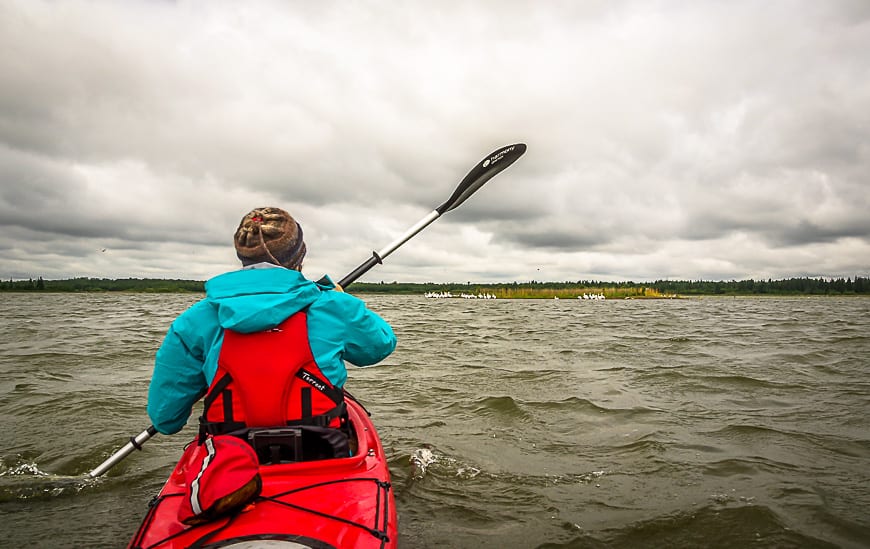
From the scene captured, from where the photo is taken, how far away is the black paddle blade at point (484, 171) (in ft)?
20.6

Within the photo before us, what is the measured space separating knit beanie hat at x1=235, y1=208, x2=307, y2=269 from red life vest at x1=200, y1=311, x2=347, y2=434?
402 mm

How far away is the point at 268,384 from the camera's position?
9.18 feet

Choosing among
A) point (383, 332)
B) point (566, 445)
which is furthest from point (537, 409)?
point (383, 332)

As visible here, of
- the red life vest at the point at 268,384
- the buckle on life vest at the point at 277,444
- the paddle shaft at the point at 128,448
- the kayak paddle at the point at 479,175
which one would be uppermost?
the kayak paddle at the point at 479,175

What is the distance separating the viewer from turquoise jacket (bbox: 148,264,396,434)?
2658mm

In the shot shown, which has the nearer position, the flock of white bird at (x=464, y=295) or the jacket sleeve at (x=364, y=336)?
the jacket sleeve at (x=364, y=336)

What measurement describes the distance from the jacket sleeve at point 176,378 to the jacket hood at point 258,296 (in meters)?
0.27

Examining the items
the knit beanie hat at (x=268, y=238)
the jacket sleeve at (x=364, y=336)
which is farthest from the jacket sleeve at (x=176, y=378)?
the jacket sleeve at (x=364, y=336)

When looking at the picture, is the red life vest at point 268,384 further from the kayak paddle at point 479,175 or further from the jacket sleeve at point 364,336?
the kayak paddle at point 479,175

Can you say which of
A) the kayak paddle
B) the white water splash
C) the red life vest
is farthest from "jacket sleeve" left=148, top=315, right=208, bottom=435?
the kayak paddle

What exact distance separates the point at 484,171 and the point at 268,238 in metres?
3.89

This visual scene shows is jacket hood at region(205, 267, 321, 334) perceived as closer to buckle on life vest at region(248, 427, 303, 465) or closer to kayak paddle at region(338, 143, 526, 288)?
buckle on life vest at region(248, 427, 303, 465)

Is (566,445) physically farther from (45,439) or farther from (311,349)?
(45,439)

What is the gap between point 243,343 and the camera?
274 cm
